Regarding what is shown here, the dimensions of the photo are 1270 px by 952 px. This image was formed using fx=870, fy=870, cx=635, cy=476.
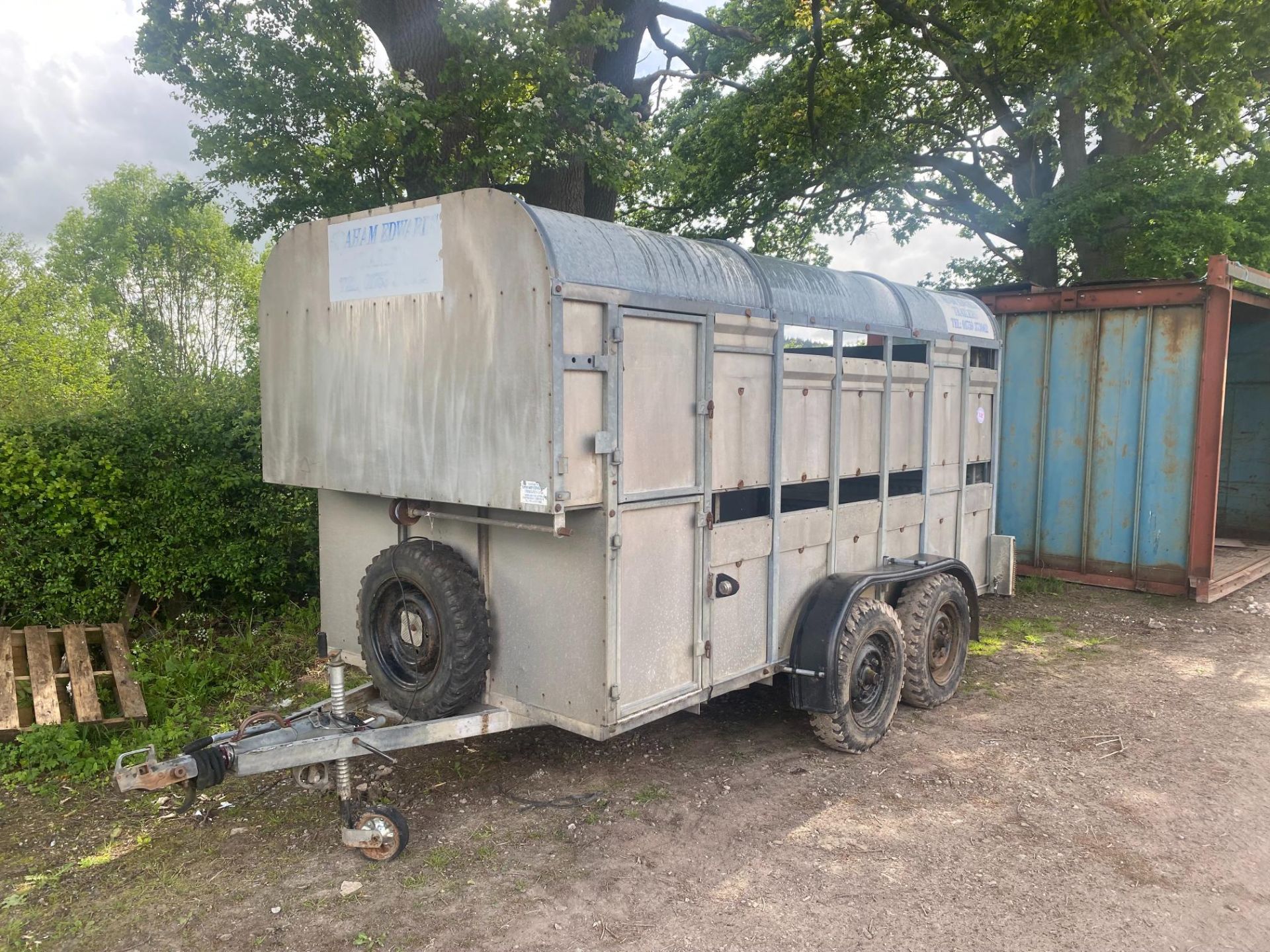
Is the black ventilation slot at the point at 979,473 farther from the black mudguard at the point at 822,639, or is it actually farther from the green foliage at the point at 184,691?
the green foliage at the point at 184,691

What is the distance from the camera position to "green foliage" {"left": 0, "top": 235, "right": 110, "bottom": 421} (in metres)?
19.5

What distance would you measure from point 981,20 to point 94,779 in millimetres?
13766

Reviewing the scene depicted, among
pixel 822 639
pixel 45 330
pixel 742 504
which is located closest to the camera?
pixel 822 639

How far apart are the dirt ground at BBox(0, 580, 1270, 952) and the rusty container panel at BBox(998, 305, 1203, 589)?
11.4 feet

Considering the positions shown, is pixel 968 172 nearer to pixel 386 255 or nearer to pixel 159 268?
pixel 386 255

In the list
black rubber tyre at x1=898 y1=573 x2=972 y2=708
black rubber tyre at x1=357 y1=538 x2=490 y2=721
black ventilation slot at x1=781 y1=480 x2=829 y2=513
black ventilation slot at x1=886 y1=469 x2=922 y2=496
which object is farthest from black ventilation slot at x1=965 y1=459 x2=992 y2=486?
black rubber tyre at x1=357 y1=538 x2=490 y2=721

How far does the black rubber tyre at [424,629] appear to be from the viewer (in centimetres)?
407

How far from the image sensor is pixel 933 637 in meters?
6.04

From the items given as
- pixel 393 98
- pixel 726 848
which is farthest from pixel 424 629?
pixel 393 98

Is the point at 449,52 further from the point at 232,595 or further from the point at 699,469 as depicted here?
the point at 699,469

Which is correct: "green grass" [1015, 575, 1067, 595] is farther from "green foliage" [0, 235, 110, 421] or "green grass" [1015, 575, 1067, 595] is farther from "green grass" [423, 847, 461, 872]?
"green foliage" [0, 235, 110, 421]

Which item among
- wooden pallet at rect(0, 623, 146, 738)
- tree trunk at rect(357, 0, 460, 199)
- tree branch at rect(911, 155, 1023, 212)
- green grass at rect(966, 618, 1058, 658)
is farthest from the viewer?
tree branch at rect(911, 155, 1023, 212)

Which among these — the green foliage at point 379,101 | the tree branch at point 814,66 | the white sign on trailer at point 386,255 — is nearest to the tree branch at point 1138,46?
the tree branch at point 814,66

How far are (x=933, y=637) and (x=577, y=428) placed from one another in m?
3.56
